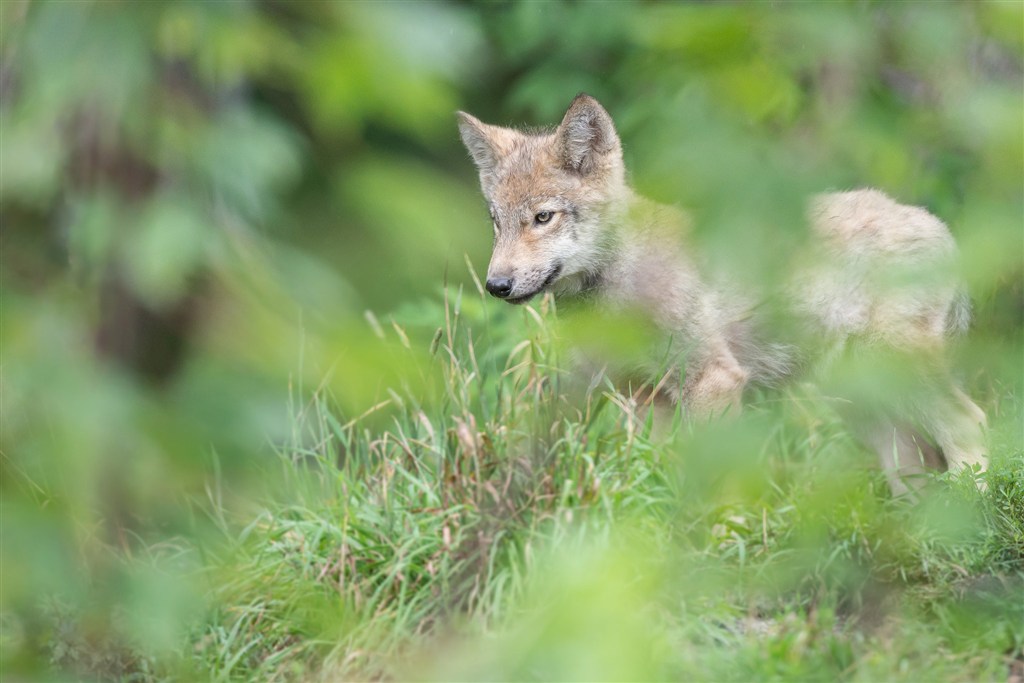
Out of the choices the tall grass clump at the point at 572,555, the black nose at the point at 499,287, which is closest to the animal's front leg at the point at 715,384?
the tall grass clump at the point at 572,555

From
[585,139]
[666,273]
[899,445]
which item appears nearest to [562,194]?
[585,139]

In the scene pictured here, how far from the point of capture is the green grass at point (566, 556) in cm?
374

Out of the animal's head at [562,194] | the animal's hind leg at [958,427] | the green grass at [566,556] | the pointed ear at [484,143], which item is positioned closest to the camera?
the green grass at [566,556]

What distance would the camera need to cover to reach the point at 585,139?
6.50 metres

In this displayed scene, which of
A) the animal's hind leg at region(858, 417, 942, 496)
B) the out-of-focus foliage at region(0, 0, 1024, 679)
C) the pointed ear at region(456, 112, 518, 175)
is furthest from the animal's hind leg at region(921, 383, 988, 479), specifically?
the out-of-focus foliage at region(0, 0, 1024, 679)

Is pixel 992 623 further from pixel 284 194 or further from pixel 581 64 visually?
pixel 581 64

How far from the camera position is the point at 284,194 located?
1277 mm

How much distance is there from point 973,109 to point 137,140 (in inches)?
44.4

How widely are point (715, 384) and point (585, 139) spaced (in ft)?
5.09

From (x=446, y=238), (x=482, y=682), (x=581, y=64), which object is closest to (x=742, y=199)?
(x=446, y=238)

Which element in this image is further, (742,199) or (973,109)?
(973,109)

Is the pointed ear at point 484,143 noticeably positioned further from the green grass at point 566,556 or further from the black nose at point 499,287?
the green grass at point 566,556

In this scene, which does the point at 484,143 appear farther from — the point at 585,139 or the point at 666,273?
the point at 666,273

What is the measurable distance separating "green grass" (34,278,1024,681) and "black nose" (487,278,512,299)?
27.3 inches
